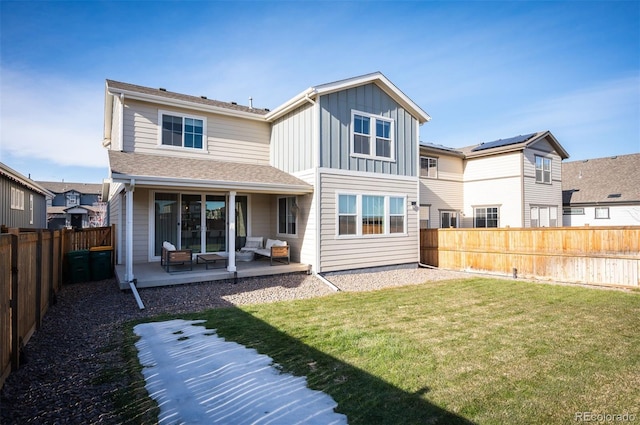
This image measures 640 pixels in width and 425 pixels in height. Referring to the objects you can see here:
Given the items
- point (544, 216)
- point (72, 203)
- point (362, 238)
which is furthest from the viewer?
point (72, 203)

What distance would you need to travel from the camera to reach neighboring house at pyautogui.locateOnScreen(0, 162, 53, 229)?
11.9 m

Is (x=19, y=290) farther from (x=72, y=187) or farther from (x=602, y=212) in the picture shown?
(x=72, y=187)

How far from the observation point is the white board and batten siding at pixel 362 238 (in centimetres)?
1063

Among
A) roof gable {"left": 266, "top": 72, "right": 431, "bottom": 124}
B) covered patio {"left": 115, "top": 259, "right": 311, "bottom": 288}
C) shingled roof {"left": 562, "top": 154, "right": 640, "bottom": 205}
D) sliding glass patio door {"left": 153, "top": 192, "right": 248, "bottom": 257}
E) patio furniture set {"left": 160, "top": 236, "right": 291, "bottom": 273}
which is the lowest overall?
covered patio {"left": 115, "top": 259, "right": 311, "bottom": 288}

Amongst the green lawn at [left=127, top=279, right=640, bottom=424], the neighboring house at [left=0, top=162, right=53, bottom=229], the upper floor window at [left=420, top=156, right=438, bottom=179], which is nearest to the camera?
the green lawn at [left=127, top=279, right=640, bottom=424]

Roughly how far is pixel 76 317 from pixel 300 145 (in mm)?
7738

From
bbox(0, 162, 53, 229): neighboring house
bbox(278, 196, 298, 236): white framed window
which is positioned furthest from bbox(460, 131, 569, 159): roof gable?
bbox(0, 162, 53, 229): neighboring house

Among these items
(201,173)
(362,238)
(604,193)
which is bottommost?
(362,238)

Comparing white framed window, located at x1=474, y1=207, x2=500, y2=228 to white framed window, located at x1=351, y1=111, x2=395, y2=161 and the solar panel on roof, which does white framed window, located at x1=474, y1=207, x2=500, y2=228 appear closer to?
the solar panel on roof

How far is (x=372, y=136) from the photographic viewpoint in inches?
464

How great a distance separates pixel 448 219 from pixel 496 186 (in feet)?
10.4

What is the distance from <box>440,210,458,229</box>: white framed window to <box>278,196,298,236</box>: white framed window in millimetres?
10126

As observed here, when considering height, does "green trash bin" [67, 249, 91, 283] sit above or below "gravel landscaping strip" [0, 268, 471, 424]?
above

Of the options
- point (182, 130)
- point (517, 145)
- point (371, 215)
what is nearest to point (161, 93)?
point (182, 130)
